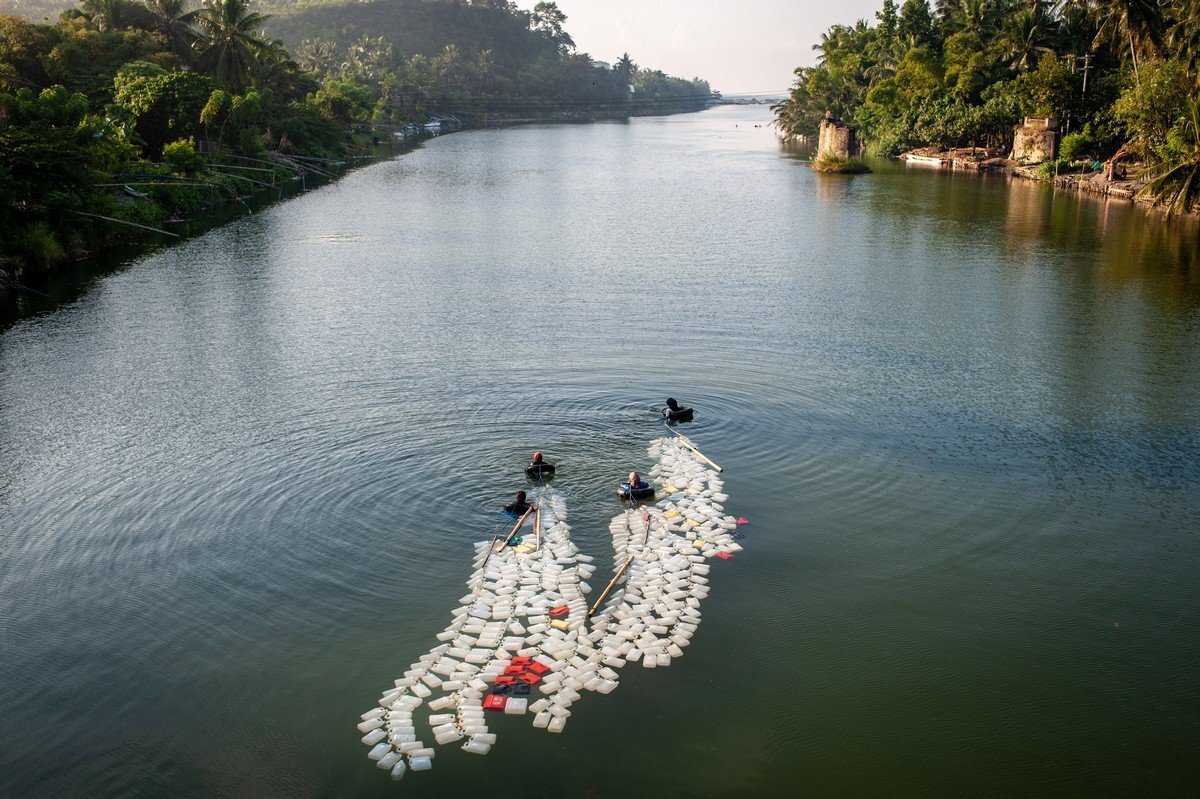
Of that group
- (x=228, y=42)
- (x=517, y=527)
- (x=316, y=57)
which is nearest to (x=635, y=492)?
(x=517, y=527)

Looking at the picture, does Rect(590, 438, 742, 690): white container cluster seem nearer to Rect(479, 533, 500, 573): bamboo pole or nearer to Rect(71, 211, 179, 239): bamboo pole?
Rect(479, 533, 500, 573): bamboo pole

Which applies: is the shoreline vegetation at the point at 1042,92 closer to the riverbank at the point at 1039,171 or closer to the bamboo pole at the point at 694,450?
the riverbank at the point at 1039,171

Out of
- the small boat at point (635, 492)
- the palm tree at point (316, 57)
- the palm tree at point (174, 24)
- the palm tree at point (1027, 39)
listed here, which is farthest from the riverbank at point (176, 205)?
the palm tree at point (316, 57)

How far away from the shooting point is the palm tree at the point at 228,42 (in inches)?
3489

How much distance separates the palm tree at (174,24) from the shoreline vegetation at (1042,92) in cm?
7993

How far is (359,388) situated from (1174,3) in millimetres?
71626

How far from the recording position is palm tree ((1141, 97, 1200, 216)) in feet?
171

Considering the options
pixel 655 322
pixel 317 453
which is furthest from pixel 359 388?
pixel 655 322

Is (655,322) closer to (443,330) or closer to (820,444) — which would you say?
(443,330)

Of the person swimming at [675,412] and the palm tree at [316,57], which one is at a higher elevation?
the palm tree at [316,57]

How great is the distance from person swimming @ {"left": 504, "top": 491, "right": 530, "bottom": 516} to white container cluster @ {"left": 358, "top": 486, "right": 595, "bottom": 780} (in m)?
0.57

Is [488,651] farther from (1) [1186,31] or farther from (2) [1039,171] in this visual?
(2) [1039,171]

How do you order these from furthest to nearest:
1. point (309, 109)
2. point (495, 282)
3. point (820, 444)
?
1. point (309, 109)
2. point (495, 282)
3. point (820, 444)

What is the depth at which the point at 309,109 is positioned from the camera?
336 ft
